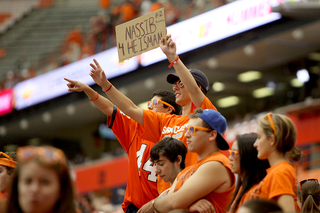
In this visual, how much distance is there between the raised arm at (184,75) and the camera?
2885mm

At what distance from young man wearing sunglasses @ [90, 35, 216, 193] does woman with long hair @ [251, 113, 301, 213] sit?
2.45 feet

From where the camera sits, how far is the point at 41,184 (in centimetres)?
153

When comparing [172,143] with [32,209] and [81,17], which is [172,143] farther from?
[81,17]

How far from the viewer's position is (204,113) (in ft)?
8.66

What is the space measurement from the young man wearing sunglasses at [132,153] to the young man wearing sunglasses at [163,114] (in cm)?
10

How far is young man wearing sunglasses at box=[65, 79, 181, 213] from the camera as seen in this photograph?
3.18 meters

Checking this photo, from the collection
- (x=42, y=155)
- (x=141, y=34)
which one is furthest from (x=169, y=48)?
(x=42, y=155)

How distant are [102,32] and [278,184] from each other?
12290 mm

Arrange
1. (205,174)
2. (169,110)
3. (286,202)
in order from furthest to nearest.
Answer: (169,110) < (205,174) < (286,202)

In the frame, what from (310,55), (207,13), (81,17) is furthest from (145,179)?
(81,17)

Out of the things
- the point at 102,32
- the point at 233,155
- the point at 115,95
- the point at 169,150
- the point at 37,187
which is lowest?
the point at 37,187

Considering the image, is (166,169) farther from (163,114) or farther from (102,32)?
(102,32)

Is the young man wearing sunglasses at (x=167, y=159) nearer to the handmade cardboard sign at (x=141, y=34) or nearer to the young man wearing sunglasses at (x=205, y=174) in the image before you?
the young man wearing sunglasses at (x=205, y=174)

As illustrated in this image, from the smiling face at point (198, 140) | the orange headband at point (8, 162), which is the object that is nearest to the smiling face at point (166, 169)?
the smiling face at point (198, 140)
